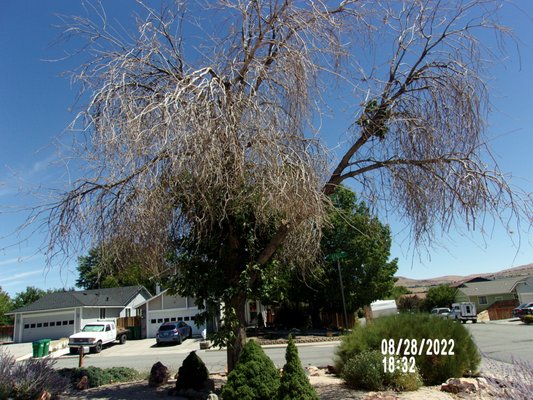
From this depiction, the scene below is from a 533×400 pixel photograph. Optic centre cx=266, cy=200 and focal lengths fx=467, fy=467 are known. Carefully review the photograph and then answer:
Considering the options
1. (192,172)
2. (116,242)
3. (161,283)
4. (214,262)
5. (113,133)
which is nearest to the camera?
(113,133)

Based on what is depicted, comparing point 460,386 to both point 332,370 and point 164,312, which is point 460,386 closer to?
point 332,370

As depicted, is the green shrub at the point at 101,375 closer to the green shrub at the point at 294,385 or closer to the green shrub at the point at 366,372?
the green shrub at the point at 366,372

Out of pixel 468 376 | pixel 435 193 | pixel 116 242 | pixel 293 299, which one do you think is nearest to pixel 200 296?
pixel 116 242

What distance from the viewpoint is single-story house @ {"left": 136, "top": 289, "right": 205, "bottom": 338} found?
39.3 m

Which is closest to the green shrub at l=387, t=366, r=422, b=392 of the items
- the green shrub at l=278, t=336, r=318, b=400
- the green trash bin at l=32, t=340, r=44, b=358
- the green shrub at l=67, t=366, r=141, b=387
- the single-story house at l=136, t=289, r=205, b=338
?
the green shrub at l=278, t=336, r=318, b=400

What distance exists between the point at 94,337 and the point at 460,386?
2653cm

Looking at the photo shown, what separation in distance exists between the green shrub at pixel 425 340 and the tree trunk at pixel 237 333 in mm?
2933

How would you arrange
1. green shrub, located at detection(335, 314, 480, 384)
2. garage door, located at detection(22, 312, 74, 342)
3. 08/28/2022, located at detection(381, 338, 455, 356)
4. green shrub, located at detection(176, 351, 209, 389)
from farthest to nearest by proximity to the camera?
1. garage door, located at detection(22, 312, 74, 342)
2. 08/28/2022, located at detection(381, 338, 455, 356)
3. green shrub, located at detection(335, 314, 480, 384)
4. green shrub, located at detection(176, 351, 209, 389)

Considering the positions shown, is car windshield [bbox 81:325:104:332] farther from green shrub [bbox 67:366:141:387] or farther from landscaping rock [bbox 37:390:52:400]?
landscaping rock [bbox 37:390:52:400]

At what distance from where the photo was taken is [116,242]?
7.84 metres

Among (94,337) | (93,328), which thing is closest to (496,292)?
(93,328)

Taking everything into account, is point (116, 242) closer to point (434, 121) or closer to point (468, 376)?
point (434, 121)

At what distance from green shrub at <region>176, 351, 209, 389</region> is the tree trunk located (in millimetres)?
719

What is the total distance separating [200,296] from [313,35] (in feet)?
18.3
